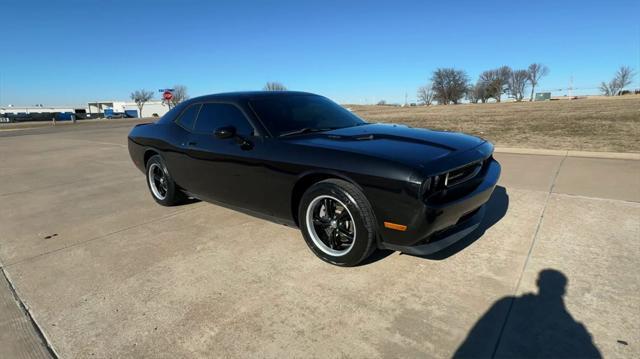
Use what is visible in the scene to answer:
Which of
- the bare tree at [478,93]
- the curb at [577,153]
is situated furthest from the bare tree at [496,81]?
the curb at [577,153]

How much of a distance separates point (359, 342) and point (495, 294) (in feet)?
3.47

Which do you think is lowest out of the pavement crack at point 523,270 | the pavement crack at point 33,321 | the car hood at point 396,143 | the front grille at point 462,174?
the pavement crack at point 33,321

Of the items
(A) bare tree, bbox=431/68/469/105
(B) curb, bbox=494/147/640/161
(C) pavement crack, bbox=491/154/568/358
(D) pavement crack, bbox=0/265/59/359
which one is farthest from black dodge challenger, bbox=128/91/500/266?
(A) bare tree, bbox=431/68/469/105

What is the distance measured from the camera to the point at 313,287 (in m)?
Result: 2.80

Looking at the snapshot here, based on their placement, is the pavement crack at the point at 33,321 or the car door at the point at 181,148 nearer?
the pavement crack at the point at 33,321

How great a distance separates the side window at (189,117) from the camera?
4400 millimetres

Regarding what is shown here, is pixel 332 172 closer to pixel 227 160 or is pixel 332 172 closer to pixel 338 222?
pixel 338 222

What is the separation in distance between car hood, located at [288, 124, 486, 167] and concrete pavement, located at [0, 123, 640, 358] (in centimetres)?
90

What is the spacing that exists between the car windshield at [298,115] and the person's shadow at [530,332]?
2.18m

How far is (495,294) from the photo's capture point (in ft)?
8.50

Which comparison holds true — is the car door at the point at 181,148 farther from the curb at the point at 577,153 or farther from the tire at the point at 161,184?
the curb at the point at 577,153

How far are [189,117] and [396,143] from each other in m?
2.60

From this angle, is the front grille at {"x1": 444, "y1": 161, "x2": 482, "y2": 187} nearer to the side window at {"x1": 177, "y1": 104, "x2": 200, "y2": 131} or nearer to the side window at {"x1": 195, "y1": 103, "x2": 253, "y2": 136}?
the side window at {"x1": 195, "y1": 103, "x2": 253, "y2": 136}

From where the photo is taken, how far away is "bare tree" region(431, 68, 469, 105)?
88.3m
